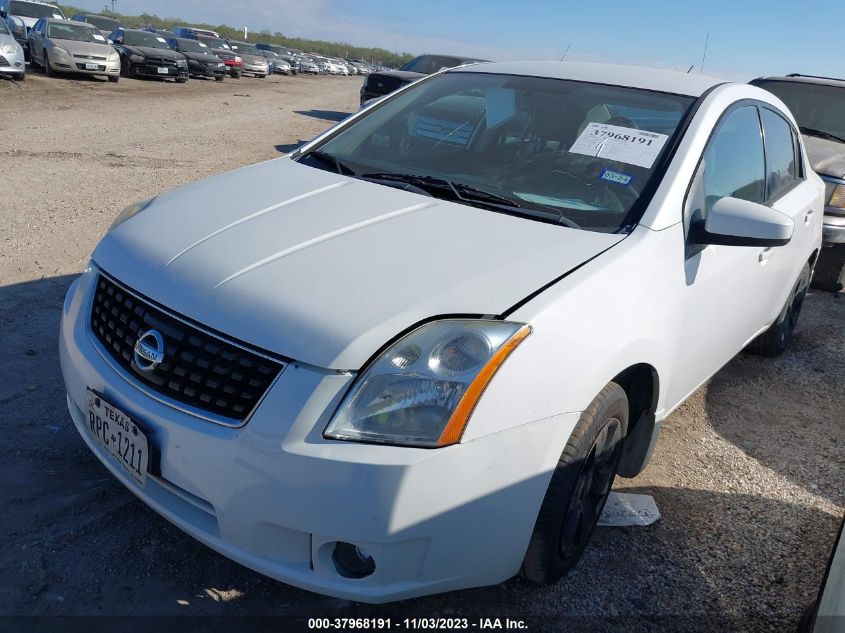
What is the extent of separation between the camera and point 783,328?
4504 mm

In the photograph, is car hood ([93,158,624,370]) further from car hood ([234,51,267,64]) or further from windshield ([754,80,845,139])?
car hood ([234,51,267,64])

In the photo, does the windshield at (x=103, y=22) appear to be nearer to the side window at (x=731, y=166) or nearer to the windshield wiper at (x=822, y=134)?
the windshield wiper at (x=822, y=134)

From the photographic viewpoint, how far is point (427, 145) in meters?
3.14

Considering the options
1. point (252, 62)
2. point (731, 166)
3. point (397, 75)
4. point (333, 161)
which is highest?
point (731, 166)

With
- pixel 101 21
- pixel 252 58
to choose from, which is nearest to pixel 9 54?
pixel 101 21

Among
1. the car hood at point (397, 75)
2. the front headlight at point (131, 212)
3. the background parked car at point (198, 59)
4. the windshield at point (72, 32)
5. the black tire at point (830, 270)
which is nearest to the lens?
the front headlight at point (131, 212)

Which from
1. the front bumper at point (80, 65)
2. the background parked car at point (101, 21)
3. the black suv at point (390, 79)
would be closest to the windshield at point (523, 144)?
the black suv at point (390, 79)

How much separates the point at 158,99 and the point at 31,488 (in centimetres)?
1556

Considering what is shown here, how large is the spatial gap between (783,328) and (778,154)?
4.07ft

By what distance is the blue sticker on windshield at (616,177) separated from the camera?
2.67 meters

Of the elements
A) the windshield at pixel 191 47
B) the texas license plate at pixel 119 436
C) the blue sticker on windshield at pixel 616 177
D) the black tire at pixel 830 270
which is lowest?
the windshield at pixel 191 47

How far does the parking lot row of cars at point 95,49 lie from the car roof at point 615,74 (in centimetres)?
1466

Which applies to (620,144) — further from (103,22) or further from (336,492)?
(103,22)

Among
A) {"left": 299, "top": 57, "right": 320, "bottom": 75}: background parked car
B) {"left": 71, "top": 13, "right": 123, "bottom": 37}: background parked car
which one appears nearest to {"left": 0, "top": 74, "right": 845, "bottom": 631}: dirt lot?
{"left": 71, "top": 13, "right": 123, "bottom": 37}: background parked car
